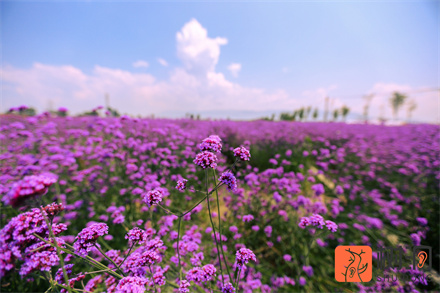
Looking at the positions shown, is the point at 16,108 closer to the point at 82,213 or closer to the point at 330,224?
the point at 82,213

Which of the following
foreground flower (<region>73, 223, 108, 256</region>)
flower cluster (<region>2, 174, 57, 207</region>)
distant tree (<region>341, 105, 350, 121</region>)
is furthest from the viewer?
distant tree (<region>341, 105, 350, 121</region>)

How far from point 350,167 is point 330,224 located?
5270 millimetres

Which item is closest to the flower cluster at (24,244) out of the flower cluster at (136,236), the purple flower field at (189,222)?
the purple flower field at (189,222)

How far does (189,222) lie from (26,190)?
273cm

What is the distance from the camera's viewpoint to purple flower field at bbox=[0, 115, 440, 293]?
1.23 m

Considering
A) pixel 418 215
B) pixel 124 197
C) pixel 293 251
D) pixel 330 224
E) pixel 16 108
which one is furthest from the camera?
pixel 16 108

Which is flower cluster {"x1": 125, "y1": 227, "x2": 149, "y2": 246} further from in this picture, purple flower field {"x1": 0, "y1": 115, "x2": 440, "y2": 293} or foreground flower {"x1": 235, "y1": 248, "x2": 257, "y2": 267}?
foreground flower {"x1": 235, "y1": 248, "x2": 257, "y2": 267}

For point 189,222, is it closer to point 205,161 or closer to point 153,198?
point 153,198

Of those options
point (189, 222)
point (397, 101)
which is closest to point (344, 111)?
point (397, 101)

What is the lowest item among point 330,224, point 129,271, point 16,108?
point 129,271

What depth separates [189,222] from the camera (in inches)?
131

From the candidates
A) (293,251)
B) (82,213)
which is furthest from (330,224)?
(82,213)

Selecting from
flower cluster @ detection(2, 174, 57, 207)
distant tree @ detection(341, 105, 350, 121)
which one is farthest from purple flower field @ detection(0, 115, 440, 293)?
distant tree @ detection(341, 105, 350, 121)

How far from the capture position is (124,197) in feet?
11.4
